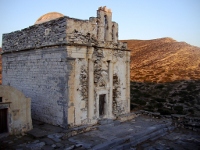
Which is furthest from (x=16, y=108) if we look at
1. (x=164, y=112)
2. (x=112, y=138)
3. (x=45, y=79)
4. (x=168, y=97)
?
(x=168, y=97)

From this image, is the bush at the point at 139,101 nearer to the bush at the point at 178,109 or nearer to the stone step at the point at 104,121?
the bush at the point at 178,109

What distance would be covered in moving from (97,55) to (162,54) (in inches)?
1547

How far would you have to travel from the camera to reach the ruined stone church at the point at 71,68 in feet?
35.5

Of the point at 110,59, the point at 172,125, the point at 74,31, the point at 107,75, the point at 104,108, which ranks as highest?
the point at 74,31

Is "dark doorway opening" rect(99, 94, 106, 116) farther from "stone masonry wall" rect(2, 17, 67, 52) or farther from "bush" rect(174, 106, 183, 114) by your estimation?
"bush" rect(174, 106, 183, 114)

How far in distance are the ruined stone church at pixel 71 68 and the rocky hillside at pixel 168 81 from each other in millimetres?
7697

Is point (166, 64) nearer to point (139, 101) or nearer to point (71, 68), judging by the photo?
point (139, 101)

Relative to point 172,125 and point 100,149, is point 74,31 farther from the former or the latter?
point 172,125

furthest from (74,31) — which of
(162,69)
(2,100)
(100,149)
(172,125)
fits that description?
(162,69)

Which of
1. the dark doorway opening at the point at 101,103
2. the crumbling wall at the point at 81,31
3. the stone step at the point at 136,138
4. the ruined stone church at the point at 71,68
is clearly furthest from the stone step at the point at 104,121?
the crumbling wall at the point at 81,31

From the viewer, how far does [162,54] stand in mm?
48406

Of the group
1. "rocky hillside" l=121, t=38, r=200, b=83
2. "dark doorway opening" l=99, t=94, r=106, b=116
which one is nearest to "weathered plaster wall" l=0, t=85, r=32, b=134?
"dark doorway opening" l=99, t=94, r=106, b=116

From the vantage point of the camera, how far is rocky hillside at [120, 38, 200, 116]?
A: 20.8 meters

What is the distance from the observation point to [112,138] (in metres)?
10.2
